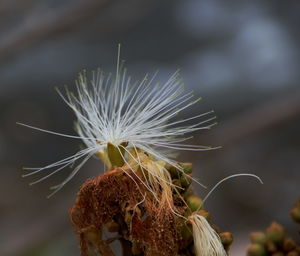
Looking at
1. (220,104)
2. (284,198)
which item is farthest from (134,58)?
(284,198)

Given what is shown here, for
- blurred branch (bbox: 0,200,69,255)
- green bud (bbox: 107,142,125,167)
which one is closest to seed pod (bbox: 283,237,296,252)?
green bud (bbox: 107,142,125,167)

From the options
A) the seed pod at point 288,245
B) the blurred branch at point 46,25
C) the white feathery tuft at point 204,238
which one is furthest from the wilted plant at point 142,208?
the blurred branch at point 46,25

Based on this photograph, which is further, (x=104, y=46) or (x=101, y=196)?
(x=104, y=46)

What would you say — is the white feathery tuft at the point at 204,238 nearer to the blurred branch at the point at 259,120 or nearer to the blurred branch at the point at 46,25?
the blurred branch at the point at 46,25

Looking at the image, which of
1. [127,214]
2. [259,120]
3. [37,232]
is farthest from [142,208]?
[37,232]

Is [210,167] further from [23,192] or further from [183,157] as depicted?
[23,192]

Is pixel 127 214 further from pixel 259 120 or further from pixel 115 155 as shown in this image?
pixel 259 120
